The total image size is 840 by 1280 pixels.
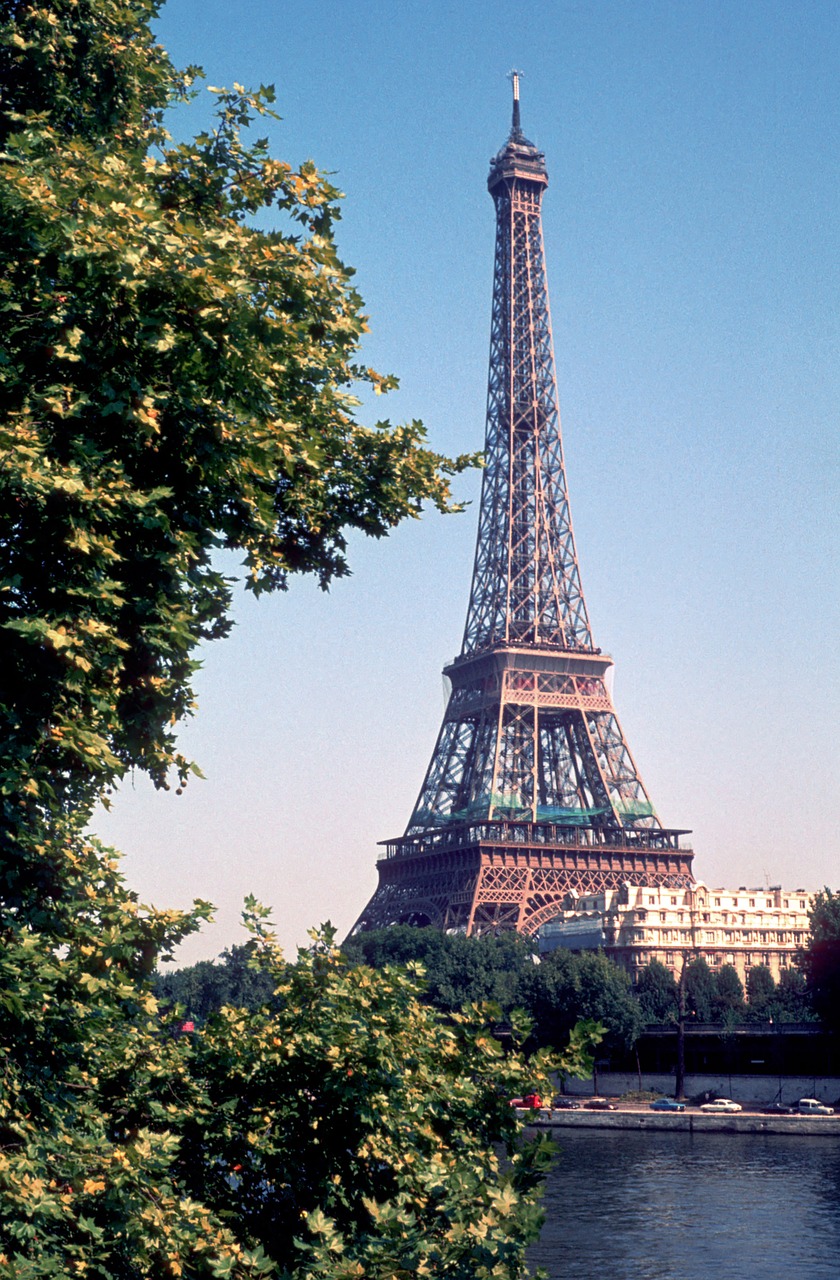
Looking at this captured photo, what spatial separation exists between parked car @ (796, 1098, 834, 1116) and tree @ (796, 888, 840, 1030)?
5.63 meters

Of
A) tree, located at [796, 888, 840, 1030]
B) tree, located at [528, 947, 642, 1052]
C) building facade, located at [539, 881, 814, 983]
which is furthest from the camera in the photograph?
building facade, located at [539, 881, 814, 983]

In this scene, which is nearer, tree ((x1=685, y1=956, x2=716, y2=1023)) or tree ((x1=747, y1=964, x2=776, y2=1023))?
tree ((x1=685, y1=956, x2=716, y2=1023))

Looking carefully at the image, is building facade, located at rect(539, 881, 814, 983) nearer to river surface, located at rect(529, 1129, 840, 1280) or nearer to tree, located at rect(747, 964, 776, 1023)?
tree, located at rect(747, 964, 776, 1023)

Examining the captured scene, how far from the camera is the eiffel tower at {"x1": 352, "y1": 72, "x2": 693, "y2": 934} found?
135m

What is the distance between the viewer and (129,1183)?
1371 centimetres

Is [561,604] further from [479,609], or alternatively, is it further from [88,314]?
[88,314]

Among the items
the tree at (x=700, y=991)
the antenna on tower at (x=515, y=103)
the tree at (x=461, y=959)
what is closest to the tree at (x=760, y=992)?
the tree at (x=700, y=991)

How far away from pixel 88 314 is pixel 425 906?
131 metres

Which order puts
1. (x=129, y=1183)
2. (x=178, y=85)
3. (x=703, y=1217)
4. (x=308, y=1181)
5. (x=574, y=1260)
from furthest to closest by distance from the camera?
1. (x=703, y=1217)
2. (x=574, y=1260)
3. (x=178, y=85)
4. (x=308, y=1181)
5. (x=129, y=1183)

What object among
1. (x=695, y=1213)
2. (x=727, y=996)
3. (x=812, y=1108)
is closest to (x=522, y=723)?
(x=727, y=996)

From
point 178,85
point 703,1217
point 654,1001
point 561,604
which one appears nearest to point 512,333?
point 561,604

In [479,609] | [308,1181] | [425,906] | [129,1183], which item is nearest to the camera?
[129,1183]

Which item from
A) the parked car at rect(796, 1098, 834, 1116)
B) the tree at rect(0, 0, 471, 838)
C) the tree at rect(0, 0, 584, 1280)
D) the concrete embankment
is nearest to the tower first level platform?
the concrete embankment

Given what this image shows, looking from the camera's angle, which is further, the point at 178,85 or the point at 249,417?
the point at 178,85
